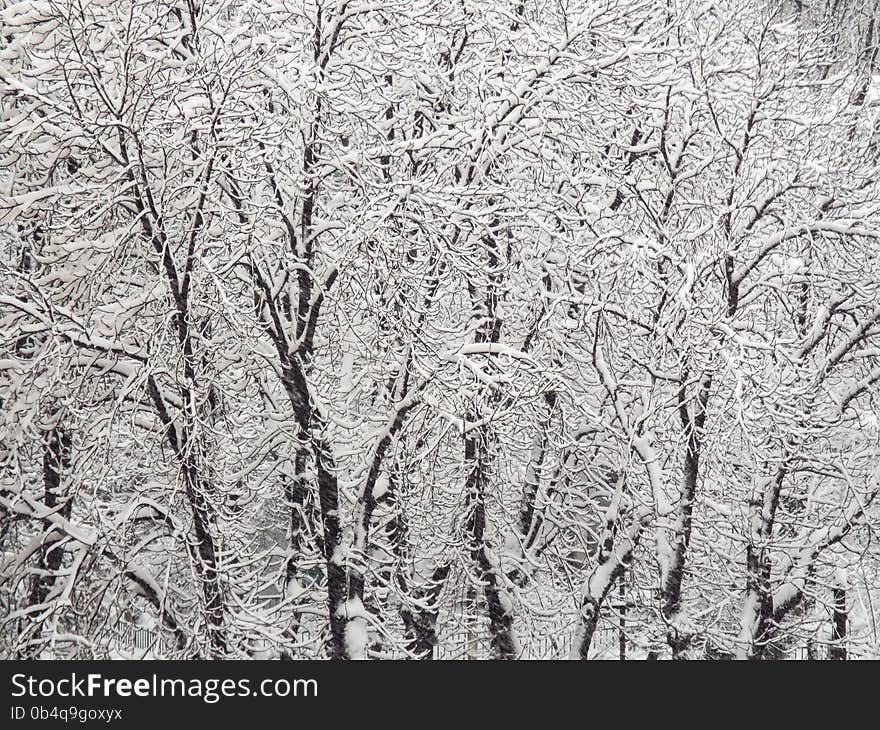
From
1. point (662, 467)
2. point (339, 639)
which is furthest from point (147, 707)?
point (662, 467)

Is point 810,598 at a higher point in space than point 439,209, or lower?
lower

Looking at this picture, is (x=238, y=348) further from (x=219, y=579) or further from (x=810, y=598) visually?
(x=810, y=598)

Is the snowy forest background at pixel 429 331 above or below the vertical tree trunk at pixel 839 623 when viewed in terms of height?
above

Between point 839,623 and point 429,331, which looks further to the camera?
point 839,623

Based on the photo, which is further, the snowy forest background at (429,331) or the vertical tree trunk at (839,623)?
the vertical tree trunk at (839,623)

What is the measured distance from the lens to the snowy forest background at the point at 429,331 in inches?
306

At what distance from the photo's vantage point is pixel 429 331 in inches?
339

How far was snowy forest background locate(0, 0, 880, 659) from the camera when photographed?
778 cm

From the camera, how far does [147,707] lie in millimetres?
6930

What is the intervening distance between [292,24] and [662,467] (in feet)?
17.5

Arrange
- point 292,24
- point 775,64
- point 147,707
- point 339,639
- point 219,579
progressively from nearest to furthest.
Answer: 1. point 147,707
2. point 219,579
3. point 339,639
4. point 292,24
5. point 775,64

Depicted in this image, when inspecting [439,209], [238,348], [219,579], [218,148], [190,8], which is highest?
[190,8]

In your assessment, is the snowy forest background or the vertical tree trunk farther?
the vertical tree trunk

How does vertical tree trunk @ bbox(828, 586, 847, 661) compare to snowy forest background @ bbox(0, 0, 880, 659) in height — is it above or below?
below
